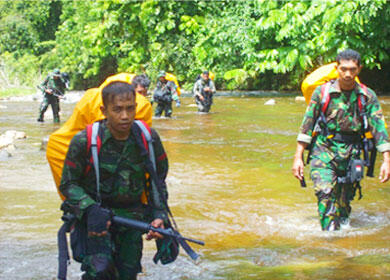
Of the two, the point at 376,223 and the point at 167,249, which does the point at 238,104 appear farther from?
the point at 167,249

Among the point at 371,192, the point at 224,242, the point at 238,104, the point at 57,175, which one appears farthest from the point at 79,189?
the point at 238,104

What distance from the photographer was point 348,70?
5.41 meters

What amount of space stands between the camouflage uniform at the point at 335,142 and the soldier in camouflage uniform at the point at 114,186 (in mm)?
2383

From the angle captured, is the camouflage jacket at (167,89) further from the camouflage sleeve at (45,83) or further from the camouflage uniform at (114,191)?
the camouflage uniform at (114,191)

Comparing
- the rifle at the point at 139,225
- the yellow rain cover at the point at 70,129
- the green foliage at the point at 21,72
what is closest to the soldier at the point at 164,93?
the yellow rain cover at the point at 70,129

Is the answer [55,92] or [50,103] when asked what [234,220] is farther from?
[50,103]

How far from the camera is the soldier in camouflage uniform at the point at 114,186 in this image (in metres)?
3.45

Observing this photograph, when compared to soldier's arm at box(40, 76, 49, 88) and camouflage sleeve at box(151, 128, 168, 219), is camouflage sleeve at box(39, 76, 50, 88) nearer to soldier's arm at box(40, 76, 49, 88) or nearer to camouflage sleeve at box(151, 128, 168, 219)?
soldier's arm at box(40, 76, 49, 88)

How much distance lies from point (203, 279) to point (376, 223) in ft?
7.98

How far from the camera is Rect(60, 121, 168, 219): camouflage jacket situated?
3.48m

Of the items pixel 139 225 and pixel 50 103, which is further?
pixel 50 103

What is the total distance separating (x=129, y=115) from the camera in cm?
346

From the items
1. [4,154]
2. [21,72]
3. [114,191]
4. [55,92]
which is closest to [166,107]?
[55,92]

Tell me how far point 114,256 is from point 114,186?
41cm
